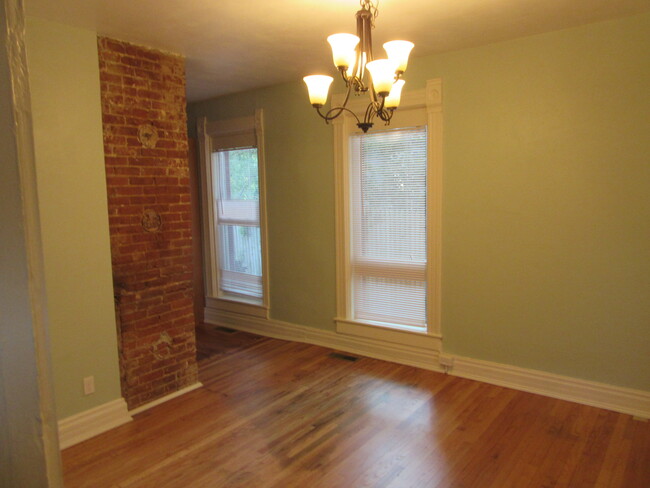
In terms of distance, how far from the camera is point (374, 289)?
428cm

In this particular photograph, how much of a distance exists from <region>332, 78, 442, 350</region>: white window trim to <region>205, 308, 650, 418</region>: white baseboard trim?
9cm

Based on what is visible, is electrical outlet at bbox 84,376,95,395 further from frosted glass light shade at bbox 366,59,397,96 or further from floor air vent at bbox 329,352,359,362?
frosted glass light shade at bbox 366,59,397,96

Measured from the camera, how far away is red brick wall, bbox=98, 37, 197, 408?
3.16m

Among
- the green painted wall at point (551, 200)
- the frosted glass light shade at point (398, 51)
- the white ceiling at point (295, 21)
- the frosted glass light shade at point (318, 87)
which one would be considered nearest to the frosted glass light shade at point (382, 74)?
the frosted glass light shade at point (398, 51)

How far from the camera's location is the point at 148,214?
3.36m

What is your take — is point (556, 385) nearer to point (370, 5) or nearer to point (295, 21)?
point (370, 5)

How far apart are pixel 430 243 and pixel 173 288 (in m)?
2.06

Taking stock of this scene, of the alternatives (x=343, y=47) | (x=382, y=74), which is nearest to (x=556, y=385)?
(x=382, y=74)

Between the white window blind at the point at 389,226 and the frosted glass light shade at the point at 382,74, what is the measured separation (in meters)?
1.78

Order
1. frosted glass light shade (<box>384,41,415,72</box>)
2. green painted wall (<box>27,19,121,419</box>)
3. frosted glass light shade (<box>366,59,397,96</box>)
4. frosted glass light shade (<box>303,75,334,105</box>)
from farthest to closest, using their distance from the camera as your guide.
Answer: green painted wall (<box>27,19,121,419</box>) → frosted glass light shade (<box>303,75,334,105</box>) → frosted glass light shade (<box>384,41,415,72</box>) → frosted glass light shade (<box>366,59,397,96</box>)

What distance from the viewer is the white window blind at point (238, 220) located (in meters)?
5.07

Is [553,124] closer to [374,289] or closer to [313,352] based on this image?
[374,289]

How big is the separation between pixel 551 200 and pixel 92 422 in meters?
3.45

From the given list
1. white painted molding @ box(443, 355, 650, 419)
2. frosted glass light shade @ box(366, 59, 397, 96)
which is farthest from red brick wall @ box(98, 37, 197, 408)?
white painted molding @ box(443, 355, 650, 419)
